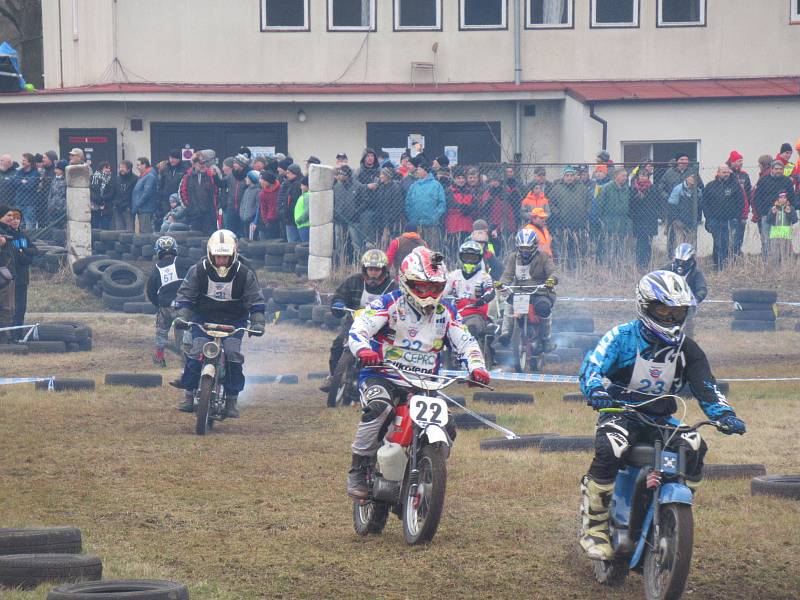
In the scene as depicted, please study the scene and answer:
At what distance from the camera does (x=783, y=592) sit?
25.3 ft

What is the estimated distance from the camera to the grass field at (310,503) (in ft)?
26.2

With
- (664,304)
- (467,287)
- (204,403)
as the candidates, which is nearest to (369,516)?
(664,304)

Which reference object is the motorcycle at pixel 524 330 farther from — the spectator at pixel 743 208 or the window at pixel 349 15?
the window at pixel 349 15

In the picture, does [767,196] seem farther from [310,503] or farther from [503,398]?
[310,503]

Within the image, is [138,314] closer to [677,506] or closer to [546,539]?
[546,539]

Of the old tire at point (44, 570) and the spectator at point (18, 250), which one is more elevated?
the spectator at point (18, 250)

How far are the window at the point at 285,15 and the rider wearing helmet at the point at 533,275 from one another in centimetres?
1418

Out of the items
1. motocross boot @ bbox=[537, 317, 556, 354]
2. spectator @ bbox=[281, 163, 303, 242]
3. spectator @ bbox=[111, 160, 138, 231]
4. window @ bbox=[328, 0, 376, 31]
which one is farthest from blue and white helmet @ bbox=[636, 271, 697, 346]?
window @ bbox=[328, 0, 376, 31]

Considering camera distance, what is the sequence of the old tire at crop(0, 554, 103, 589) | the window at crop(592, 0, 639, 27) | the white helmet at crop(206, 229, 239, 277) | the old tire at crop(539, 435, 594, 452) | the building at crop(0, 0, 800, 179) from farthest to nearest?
the window at crop(592, 0, 639, 27) < the building at crop(0, 0, 800, 179) < the white helmet at crop(206, 229, 239, 277) < the old tire at crop(539, 435, 594, 452) < the old tire at crop(0, 554, 103, 589)

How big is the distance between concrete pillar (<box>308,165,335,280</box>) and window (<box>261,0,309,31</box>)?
824 cm

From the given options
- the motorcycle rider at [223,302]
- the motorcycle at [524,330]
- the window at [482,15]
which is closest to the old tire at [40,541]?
the motorcycle rider at [223,302]

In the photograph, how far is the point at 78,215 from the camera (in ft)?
83.5

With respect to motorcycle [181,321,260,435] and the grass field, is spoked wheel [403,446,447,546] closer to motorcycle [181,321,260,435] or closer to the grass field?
the grass field

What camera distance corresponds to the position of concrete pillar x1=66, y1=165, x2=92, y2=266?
1000 inches
